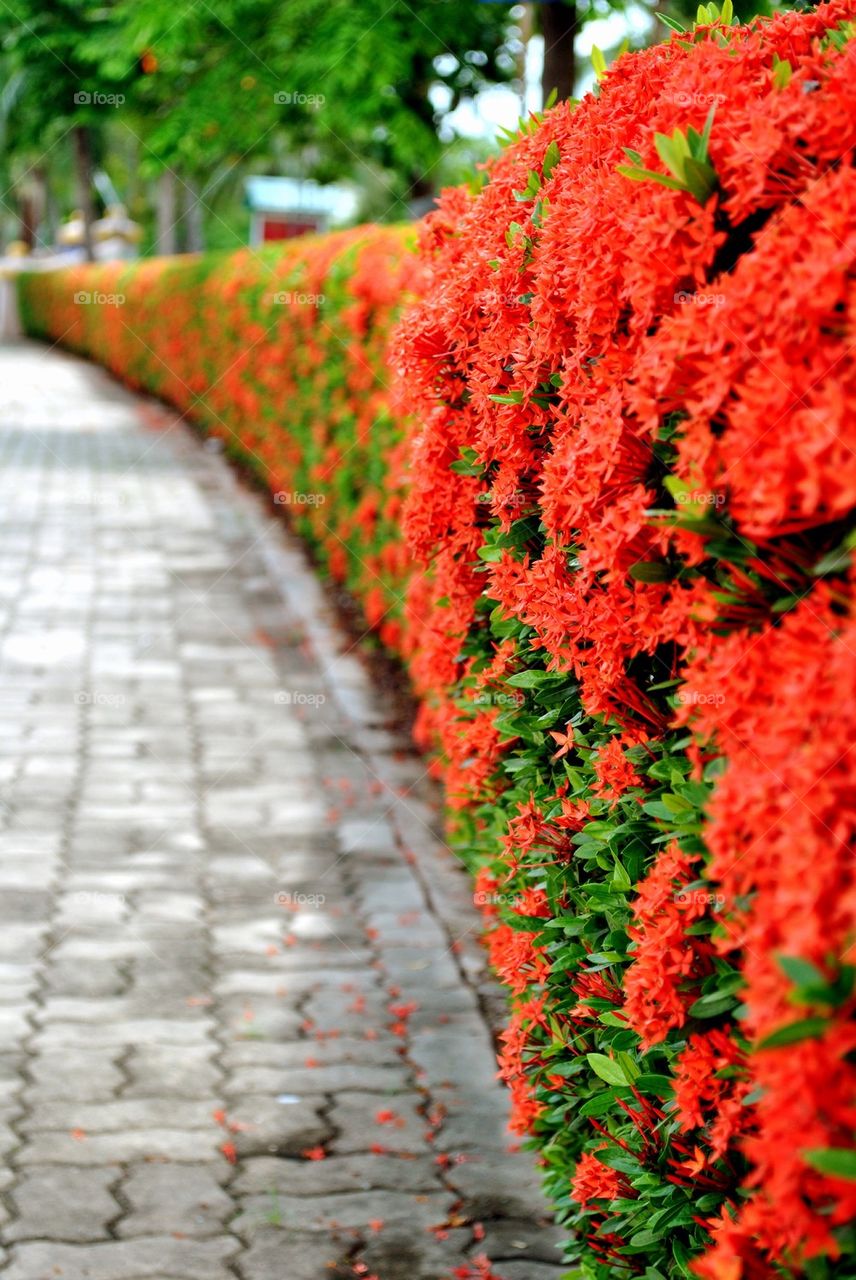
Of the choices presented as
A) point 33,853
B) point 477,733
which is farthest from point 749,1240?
point 33,853

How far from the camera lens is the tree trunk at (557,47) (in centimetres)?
1077

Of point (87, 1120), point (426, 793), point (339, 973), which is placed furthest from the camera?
point (426, 793)

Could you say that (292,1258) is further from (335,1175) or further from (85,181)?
(85,181)

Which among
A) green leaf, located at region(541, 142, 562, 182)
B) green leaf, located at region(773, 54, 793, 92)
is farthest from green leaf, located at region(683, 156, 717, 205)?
green leaf, located at region(541, 142, 562, 182)

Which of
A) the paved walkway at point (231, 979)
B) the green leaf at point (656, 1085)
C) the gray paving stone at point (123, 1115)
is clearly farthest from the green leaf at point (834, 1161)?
the gray paving stone at point (123, 1115)

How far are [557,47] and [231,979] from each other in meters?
8.12

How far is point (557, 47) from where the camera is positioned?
10773 mm

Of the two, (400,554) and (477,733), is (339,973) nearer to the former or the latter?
(477,733)

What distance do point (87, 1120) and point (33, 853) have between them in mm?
2008

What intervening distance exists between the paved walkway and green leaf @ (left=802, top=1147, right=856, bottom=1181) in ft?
7.44

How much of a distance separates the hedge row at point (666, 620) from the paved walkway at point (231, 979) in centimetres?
60

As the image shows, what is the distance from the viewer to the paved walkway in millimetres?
3707

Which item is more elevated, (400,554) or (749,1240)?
(749,1240)

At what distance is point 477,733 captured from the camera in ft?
11.7
